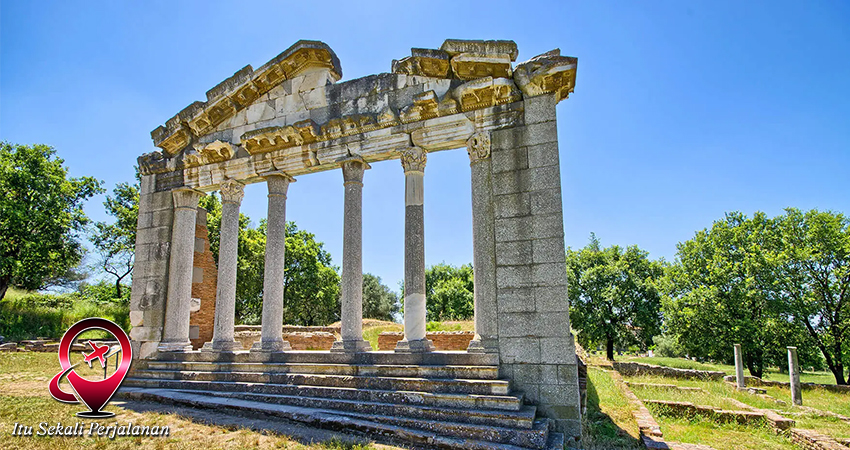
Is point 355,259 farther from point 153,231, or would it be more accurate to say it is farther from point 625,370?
point 625,370

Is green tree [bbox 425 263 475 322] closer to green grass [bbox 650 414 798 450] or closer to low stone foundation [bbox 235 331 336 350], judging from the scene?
low stone foundation [bbox 235 331 336 350]

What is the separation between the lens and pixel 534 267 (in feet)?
28.8

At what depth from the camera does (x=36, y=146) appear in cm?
2870

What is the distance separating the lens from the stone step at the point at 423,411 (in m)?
7.30

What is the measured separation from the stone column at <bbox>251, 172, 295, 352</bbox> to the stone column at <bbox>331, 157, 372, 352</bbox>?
5.66 ft

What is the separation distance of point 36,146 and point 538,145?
108 ft

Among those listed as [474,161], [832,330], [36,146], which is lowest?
[832,330]

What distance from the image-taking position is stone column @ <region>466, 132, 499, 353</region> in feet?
29.3

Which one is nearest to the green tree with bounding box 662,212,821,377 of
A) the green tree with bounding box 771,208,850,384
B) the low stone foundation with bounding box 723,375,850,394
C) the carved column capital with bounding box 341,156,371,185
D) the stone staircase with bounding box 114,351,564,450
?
the green tree with bounding box 771,208,850,384

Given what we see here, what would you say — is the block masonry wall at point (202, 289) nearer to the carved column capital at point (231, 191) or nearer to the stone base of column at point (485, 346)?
the carved column capital at point (231, 191)

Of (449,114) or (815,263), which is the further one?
(815,263)

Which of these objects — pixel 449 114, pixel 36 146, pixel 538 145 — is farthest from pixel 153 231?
pixel 36 146

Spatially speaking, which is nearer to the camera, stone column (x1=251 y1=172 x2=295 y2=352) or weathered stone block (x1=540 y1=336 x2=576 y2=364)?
weathered stone block (x1=540 y1=336 x2=576 y2=364)

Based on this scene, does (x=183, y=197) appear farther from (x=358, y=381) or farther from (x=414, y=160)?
(x=358, y=381)
